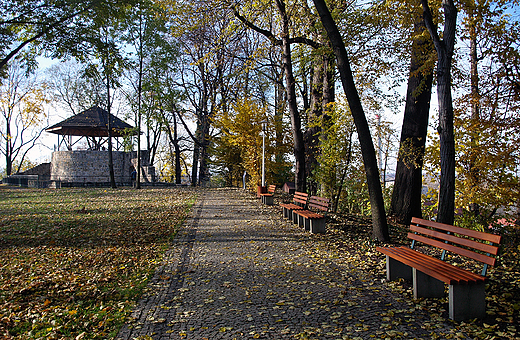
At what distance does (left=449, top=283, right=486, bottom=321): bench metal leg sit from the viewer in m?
3.32

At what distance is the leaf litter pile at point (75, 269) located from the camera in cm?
342

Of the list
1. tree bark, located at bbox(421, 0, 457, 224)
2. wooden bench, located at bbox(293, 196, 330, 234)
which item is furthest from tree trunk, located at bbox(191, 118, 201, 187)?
tree bark, located at bbox(421, 0, 457, 224)

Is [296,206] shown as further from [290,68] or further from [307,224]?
[290,68]

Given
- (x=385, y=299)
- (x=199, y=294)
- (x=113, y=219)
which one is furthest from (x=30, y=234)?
(x=385, y=299)

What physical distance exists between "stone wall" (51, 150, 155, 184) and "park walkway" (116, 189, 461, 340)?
25282 mm

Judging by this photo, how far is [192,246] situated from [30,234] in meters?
3.73

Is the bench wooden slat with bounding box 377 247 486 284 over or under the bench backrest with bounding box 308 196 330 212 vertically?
under

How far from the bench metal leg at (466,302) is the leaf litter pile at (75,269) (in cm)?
300

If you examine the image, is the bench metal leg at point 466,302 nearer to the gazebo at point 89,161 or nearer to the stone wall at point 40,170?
the gazebo at point 89,161

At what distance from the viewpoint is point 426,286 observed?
12.8 ft

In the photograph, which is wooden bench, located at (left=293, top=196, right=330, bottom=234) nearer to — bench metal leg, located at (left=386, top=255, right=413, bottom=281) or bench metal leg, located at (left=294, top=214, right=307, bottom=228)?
bench metal leg, located at (left=294, top=214, right=307, bottom=228)

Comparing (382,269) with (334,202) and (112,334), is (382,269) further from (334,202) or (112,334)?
(334,202)

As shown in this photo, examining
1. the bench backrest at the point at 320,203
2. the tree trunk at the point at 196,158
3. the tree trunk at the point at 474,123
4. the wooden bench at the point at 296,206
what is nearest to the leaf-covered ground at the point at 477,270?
the bench backrest at the point at 320,203

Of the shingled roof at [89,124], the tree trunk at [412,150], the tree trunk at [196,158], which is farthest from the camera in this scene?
the shingled roof at [89,124]
